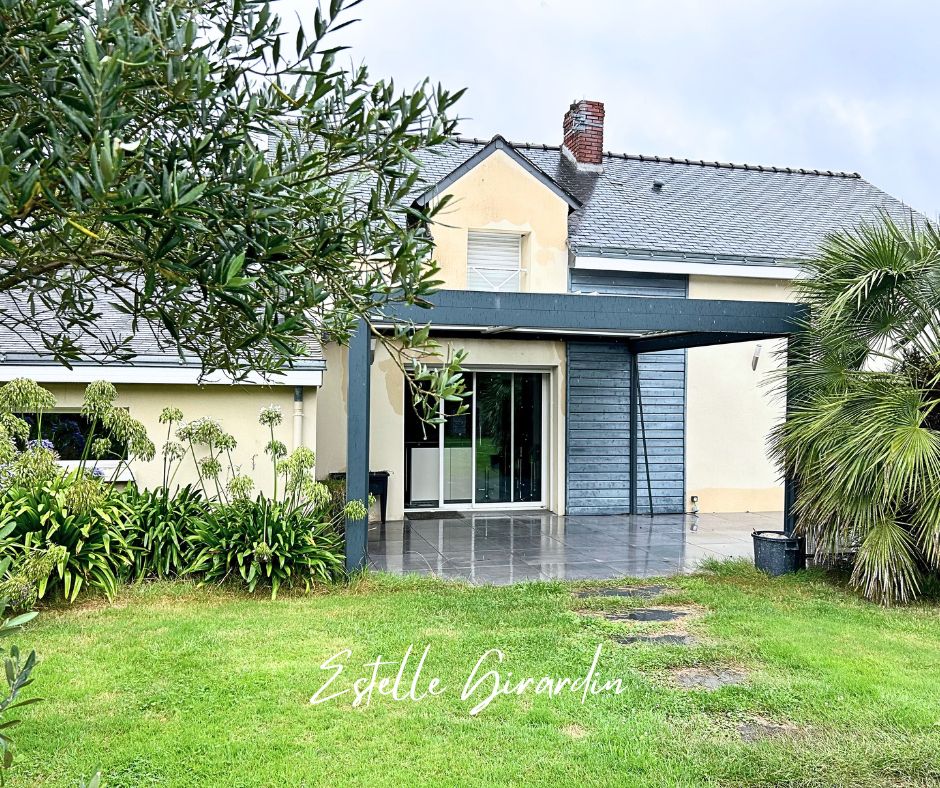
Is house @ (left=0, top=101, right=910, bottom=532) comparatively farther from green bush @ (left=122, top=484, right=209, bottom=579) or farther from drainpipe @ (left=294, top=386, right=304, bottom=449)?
green bush @ (left=122, top=484, right=209, bottom=579)

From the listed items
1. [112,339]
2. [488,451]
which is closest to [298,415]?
[112,339]

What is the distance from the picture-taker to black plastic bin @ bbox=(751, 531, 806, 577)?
923 centimetres

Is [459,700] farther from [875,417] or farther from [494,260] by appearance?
[494,260]

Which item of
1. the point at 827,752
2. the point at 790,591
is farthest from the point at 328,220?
the point at 790,591

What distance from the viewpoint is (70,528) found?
25.3 feet

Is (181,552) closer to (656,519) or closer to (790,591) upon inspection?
(790,591)

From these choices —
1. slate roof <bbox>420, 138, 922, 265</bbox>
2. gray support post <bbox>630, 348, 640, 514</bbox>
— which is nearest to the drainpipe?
slate roof <bbox>420, 138, 922, 265</bbox>

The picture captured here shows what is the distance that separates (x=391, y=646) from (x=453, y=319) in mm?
3593

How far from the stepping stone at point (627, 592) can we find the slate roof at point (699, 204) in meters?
6.51

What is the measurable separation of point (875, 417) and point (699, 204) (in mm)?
8987

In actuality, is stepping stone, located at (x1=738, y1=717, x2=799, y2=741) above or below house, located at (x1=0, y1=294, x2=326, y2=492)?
below

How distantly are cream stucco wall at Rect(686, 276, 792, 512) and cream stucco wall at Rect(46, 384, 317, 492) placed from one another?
293 inches

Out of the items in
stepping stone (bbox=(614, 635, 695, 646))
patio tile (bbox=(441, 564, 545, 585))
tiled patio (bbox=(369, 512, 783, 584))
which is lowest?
stepping stone (bbox=(614, 635, 695, 646))

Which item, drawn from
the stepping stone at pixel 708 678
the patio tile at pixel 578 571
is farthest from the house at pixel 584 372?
the stepping stone at pixel 708 678
